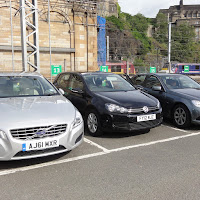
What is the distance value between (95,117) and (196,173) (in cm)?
251

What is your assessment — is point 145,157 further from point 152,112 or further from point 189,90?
point 189,90

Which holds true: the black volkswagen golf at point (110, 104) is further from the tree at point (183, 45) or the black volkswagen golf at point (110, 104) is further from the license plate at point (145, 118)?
the tree at point (183, 45)

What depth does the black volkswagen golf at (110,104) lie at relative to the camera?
5176 millimetres

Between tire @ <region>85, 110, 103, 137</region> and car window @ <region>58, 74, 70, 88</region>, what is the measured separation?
5.75 ft

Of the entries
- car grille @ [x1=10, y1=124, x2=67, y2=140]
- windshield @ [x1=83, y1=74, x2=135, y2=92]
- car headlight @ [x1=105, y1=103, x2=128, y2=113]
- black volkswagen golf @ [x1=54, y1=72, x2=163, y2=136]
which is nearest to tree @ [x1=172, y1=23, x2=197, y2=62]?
windshield @ [x1=83, y1=74, x2=135, y2=92]

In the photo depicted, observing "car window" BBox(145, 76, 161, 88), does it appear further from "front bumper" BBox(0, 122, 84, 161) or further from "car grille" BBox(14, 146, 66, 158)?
"car grille" BBox(14, 146, 66, 158)

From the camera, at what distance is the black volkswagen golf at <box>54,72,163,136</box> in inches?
204

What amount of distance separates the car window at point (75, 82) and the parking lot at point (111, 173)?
70.0 inches

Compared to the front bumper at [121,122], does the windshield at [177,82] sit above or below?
above

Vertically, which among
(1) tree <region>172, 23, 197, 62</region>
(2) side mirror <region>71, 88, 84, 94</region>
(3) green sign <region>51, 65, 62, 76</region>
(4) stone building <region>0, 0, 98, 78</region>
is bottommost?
(2) side mirror <region>71, 88, 84, 94</region>

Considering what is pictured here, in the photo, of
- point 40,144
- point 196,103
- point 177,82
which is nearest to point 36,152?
point 40,144

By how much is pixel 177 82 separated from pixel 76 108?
12.0 feet

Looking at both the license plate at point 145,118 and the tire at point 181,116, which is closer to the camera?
the license plate at point 145,118

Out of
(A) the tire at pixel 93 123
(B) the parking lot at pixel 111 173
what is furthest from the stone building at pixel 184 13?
(B) the parking lot at pixel 111 173
